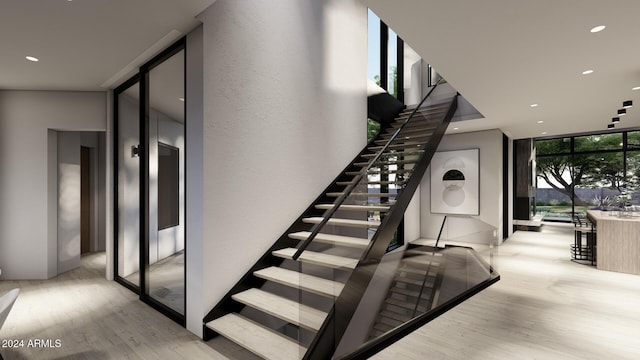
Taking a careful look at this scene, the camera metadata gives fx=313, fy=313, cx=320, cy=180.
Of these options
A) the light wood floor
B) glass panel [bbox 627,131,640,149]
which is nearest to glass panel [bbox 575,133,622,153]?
glass panel [bbox 627,131,640,149]

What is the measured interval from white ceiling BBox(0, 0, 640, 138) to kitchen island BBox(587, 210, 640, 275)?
235 centimetres

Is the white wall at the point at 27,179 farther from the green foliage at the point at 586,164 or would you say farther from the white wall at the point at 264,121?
the green foliage at the point at 586,164

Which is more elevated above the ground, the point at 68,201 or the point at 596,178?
the point at 596,178

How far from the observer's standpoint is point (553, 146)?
12320mm

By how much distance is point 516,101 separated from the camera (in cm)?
581

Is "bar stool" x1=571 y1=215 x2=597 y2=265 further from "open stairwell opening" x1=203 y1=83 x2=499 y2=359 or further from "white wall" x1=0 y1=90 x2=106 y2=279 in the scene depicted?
"white wall" x1=0 y1=90 x2=106 y2=279

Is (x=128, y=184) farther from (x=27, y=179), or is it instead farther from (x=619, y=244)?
(x=619, y=244)

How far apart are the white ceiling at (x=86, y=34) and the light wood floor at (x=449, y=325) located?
10.1 feet

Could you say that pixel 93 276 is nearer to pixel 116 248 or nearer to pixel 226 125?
pixel 116 248

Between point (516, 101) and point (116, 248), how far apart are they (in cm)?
747

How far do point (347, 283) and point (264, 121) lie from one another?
2.24 metres

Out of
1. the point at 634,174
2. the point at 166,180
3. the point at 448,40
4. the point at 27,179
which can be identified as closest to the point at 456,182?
the point at 448,40

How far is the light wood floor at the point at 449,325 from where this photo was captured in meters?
2.94

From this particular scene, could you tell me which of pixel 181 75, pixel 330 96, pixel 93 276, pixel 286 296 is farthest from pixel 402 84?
pixel 93 276
